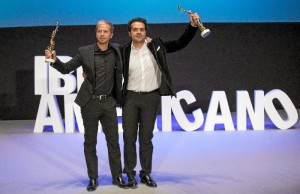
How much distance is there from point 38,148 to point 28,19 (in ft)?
9.35

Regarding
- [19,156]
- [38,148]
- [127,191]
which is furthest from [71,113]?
[127,191]

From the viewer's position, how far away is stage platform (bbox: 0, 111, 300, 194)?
3.96 metres

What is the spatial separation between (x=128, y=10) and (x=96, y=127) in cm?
426

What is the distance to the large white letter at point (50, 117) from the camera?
6879 mm

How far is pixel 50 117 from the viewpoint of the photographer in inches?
273

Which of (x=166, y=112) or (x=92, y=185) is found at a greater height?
(x=166, y=112)

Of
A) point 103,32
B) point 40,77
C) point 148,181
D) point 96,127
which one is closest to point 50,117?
point 40,77

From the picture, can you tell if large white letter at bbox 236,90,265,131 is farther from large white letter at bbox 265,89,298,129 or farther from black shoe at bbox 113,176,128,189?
black shoe at bbox 113,176,128,189

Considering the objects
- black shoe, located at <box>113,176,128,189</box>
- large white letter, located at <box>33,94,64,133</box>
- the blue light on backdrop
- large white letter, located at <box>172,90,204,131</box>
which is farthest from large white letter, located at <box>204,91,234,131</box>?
black shoe, located at <box>113,176,128,189</box>

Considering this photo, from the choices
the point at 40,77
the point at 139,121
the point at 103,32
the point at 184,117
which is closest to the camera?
the point at 103,32

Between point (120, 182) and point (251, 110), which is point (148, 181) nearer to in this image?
point (120, 182)

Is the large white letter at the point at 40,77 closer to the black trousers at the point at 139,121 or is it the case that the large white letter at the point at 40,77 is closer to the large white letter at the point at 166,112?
the large white letter at the point at 166,112

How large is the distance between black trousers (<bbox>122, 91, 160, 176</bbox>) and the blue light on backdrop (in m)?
4.06

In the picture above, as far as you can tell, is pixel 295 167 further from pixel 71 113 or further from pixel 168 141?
pixel 71 113
